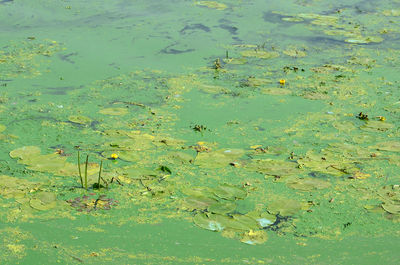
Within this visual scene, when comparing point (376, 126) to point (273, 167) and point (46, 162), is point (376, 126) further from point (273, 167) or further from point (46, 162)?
point (46, 162)

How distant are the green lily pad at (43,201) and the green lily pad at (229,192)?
0.68m

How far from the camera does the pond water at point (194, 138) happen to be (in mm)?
2189

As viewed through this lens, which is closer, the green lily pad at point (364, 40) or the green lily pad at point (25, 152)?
the green lily pad at point (25, 152)

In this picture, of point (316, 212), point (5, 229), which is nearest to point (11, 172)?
point (5, 229)

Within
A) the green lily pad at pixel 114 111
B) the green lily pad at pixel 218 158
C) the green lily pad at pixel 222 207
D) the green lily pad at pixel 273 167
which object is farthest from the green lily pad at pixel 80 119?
the green lily pad at pixel 222 207

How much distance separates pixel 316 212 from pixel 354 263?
0.34 m

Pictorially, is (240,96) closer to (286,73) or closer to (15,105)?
(286,73)

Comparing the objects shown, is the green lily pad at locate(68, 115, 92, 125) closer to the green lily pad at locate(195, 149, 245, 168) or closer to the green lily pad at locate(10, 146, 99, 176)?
the green lily pad at locate(10, 146, 99, 176)

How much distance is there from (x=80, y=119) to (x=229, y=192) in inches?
43.7

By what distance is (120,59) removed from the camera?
420cm

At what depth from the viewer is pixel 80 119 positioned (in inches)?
126

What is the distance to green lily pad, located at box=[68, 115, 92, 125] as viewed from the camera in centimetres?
318

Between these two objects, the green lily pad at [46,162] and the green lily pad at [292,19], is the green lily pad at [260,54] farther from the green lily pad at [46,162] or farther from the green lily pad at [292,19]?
the green lily pad at [46,162]

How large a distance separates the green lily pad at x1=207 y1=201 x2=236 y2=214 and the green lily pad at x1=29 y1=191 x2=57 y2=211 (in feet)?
2.09
